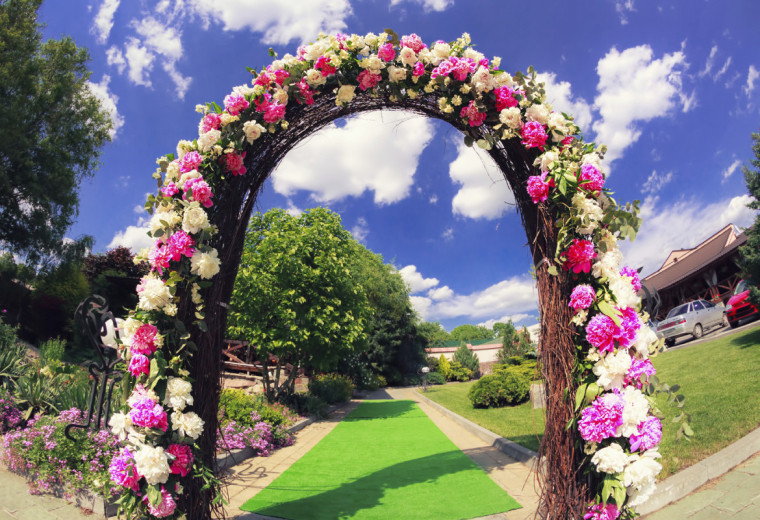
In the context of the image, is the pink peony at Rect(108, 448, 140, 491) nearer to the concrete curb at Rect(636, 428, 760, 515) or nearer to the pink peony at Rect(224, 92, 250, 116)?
the pink peony at Rect(224, 92, 250, 116)

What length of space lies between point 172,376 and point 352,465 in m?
3.93

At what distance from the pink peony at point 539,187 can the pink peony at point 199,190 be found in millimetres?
2255

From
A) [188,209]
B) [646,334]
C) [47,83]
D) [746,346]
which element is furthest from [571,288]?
[47,83]

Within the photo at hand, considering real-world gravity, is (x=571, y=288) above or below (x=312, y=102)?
below

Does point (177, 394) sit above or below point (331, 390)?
above

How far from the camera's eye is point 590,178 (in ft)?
8.52

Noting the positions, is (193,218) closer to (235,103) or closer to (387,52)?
(235,103)

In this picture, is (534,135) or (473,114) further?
(473,114)

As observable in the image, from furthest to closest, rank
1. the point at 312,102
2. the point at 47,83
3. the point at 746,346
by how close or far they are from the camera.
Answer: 1. the point at 47,83
2. the point at 746,346
3. the point at 312,102

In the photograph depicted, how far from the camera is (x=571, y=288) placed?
8.81ft

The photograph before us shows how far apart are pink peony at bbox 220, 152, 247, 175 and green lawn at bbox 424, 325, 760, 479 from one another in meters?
2.64

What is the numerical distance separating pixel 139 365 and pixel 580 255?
290 centimetres

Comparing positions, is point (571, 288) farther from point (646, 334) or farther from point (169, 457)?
point (169, 457)

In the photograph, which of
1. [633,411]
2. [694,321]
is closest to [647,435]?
[633,411]
